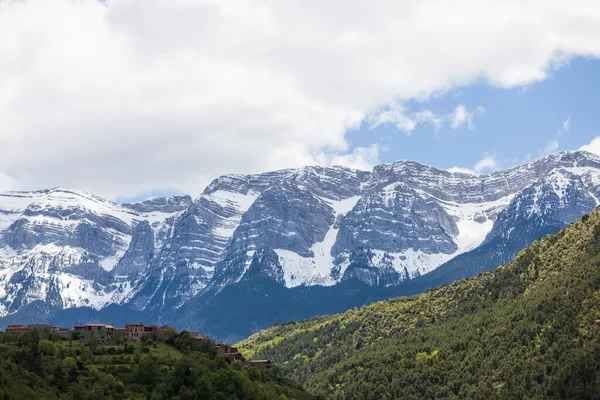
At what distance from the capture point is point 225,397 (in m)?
199

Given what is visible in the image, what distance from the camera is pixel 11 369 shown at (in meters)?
177

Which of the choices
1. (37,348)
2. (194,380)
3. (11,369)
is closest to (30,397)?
(11,369)

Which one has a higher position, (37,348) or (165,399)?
(37,348)

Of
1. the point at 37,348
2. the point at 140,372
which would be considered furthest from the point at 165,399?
the point at 37,348

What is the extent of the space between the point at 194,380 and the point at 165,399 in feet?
34.9

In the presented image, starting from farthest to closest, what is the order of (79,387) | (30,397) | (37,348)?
(37,348) < (79,387) < (30,397)

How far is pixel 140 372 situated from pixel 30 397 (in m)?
30.6

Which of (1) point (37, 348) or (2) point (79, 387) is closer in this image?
(2) point (79, 387)

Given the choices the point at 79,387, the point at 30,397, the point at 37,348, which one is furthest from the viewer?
the point at 37,348

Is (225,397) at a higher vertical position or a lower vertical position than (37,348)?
lower

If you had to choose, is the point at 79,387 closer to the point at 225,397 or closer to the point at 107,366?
the point at 107,366

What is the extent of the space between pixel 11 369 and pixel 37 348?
15.9 metres

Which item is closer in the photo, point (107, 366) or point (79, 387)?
point (79, 387)

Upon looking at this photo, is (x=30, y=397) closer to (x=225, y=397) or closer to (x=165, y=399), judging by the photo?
(x=165, y=399)
